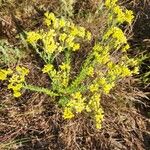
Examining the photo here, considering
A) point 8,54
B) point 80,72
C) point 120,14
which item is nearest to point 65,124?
point 80,72

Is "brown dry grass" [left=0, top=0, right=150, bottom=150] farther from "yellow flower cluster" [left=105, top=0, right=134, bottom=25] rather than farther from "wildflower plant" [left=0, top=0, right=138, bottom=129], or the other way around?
"yellow flower cluster" [left=105, top=0, right=134, bottom=25]

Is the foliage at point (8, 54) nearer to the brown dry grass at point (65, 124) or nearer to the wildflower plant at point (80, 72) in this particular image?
the brown dry grass at point (65, 124)

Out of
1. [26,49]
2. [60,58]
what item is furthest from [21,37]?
[60,58]

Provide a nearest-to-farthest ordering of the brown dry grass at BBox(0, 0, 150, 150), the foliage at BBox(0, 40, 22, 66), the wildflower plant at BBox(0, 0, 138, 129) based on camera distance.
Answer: the wildflower plant at BBox(0, 0, 138, 129), the brown dry grass at BBox(0, 0, 150, 150), the foliage at BBox(0, 40, 22, 66)

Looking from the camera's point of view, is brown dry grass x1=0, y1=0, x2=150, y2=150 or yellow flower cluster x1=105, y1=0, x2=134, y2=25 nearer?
yellow flower cluster x1=105, y1=0, x2=134, y2=25

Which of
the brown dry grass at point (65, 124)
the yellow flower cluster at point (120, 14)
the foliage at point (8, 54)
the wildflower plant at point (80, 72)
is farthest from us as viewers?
the foliage at point (8, 54)

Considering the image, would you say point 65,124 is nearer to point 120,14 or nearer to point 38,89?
point 38,89

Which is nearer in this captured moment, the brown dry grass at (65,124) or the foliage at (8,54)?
the brown dry grass at (65,124)

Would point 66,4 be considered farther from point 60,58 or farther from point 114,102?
point 114,102

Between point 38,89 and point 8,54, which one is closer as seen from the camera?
point 38,89

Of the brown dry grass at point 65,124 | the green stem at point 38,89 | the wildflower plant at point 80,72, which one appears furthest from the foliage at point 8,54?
the green stem at point 38,89

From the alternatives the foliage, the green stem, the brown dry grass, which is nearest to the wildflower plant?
the green stem
